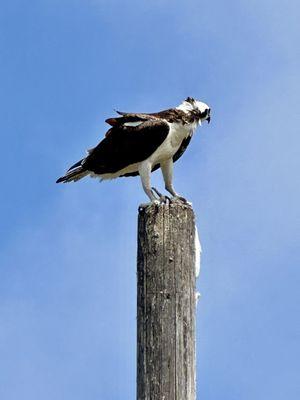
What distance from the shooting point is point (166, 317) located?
181 inches

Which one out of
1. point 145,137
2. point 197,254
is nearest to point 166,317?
point 197,254

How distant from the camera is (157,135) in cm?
673

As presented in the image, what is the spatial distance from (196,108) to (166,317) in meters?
2.47

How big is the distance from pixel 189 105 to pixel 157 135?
1.06 ft

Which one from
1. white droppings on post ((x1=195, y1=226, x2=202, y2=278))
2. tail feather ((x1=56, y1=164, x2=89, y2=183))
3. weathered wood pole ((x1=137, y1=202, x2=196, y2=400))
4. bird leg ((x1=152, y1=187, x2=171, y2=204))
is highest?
tail feather ((x1=56, y1=164, x2=89, y2=183))

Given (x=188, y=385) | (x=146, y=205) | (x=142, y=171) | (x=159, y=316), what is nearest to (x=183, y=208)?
Answer: (x=146, y=205)

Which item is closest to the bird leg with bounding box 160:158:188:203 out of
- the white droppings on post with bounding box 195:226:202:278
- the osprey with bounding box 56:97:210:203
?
the osprey with bounding box 56:97:210:203

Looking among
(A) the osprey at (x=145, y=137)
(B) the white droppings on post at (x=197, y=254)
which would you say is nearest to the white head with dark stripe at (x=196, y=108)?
(A) the osprey at (x=145, y=137)

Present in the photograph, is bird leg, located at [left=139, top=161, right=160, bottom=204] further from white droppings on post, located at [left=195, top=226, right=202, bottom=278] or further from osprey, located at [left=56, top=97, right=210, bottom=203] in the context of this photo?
white droppings on post, located at [left=195, top=226, right=202, bottom=278]

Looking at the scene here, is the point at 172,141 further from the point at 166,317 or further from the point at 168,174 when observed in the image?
the point at 166,317

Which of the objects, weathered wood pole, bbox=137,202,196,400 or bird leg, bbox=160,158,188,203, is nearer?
weathered wood pole, bbox=137,202,196,400

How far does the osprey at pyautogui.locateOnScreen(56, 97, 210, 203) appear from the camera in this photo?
6734mm

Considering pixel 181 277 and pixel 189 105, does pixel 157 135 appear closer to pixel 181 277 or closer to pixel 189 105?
pixel 189 105

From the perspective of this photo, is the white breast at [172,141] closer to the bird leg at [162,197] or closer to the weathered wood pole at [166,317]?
the bird leg at [162,197]
